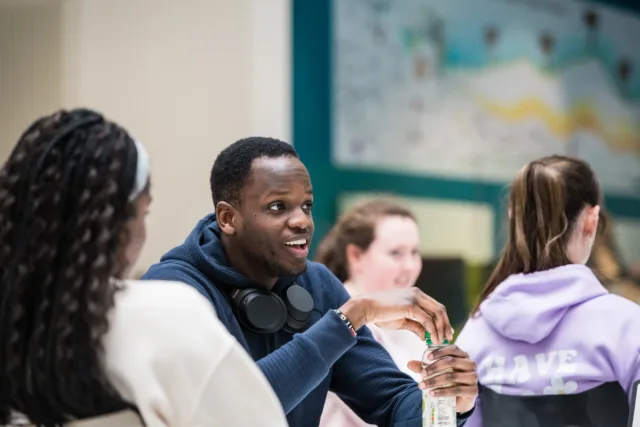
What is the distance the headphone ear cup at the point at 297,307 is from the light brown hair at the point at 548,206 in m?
0.66

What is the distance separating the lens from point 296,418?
1.87 meters

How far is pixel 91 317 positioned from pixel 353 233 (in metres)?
2.03

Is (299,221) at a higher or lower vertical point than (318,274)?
higher

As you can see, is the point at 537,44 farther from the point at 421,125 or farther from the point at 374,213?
the point at 374,213

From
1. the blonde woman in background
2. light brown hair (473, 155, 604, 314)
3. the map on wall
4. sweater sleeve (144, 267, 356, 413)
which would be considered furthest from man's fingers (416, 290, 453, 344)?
the map on wall

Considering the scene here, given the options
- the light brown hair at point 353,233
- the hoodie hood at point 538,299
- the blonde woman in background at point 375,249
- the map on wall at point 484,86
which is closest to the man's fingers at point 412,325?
the hoodie hood at point 538,299

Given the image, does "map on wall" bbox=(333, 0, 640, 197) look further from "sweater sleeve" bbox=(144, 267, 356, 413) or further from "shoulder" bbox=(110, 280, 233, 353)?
"shoulder" bbox=(110, 280, 233, 353)

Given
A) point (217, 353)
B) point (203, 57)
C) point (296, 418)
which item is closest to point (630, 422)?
point (296, 418)

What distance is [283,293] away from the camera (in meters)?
1.90

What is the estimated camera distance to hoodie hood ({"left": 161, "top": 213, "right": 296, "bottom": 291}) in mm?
1826

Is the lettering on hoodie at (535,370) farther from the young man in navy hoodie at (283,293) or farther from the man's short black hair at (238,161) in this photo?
the man's short black hair at (238,161)

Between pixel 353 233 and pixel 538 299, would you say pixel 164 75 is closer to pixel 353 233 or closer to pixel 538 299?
pixel 353 233

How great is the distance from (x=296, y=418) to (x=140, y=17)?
2.83 meters

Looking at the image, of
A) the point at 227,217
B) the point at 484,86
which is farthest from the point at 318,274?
the point at 484,86
